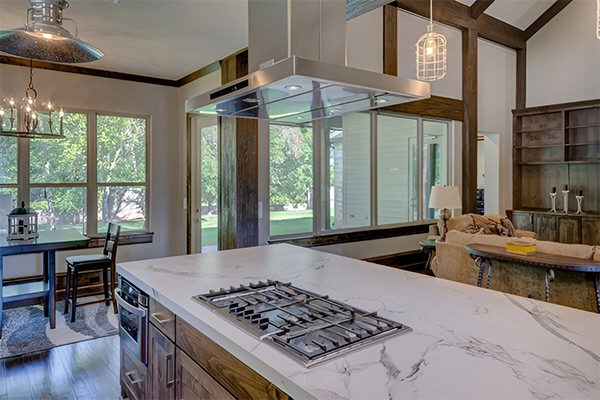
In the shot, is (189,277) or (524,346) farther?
(189,277)

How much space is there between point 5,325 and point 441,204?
487cm

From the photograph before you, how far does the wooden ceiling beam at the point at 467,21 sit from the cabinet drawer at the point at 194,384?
5.34 m

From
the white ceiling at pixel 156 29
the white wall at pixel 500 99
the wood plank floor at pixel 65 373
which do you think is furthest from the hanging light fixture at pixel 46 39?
the white wall at pixel 500 99

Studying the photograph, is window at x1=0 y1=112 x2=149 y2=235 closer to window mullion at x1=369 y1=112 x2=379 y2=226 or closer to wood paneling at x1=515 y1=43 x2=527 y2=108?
window mullion at x1=369 y1=112 x2=379 y2=226

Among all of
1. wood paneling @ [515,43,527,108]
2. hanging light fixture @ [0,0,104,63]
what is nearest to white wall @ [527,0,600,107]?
wood paneling @ [515,43,527,108]

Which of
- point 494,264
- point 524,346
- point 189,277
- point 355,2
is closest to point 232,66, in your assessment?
point 355,2

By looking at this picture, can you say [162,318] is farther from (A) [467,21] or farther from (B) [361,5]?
(A) [467,21]

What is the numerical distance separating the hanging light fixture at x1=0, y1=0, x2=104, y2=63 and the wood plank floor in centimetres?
219

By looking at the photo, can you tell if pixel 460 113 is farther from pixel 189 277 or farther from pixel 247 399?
pixel 247 399

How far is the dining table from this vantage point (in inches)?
135

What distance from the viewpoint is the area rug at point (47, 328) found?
3410mm

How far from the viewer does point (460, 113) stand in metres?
6.38

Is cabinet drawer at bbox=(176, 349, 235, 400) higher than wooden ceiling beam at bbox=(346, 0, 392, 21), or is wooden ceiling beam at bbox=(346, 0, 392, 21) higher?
wooden ceiling beam at bbox=(346, 0, 392, 21)

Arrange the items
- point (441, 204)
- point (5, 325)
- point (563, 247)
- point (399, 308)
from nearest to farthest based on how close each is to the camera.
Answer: point (399, 308)
point (563, 247)
point (5, 325)
point (441, 204)
